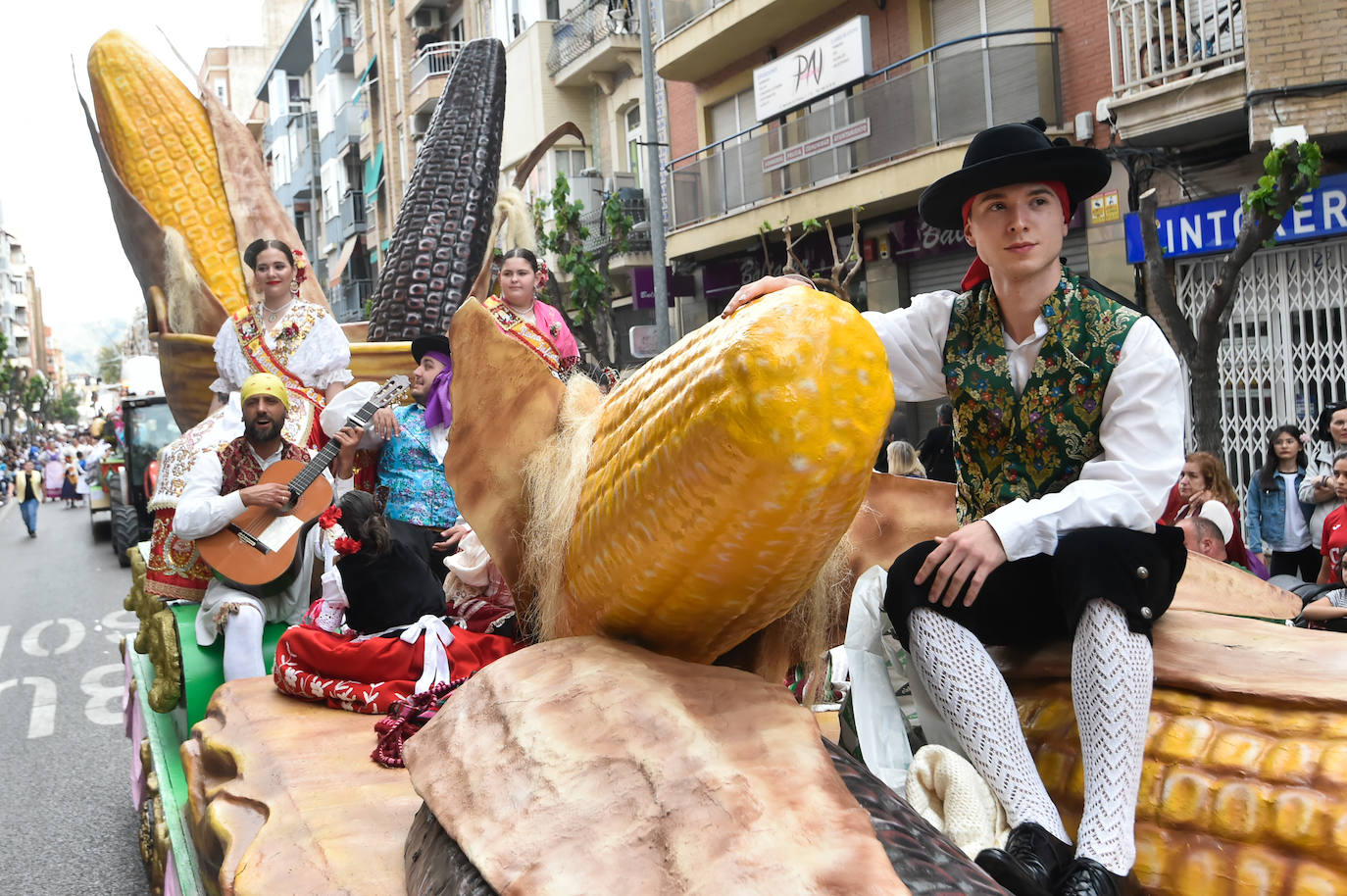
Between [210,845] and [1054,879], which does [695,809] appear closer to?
[1054,879]

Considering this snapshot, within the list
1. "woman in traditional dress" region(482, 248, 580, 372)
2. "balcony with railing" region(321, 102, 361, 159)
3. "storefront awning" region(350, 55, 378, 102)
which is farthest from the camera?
"balcony with railing" region(321, 102, 361, 159)

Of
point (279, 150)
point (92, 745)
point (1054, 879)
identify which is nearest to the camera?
point (1054, 879)

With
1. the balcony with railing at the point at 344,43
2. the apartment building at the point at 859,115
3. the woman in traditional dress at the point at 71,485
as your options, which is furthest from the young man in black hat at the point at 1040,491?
the balcony with railing at the point at 344,43

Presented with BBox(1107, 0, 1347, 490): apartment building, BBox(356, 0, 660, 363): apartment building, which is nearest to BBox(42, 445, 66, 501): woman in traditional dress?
BBox(356, 0, 660, 363): apartment building

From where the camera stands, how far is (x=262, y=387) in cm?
367

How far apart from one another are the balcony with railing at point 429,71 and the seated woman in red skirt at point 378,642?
82.5ft

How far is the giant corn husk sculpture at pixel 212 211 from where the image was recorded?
14.1 feet

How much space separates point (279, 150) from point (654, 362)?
4724 centimetres

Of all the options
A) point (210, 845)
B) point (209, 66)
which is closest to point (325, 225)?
point (209, 66)

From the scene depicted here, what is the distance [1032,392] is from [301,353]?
9.42 ft

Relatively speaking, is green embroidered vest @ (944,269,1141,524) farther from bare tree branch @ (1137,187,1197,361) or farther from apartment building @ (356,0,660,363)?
apartment building @ (356,0,660,363)

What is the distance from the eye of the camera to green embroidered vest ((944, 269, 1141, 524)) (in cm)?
170

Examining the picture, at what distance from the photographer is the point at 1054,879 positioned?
1.35 metres

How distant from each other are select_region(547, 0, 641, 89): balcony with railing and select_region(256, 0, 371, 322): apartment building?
9723mm
